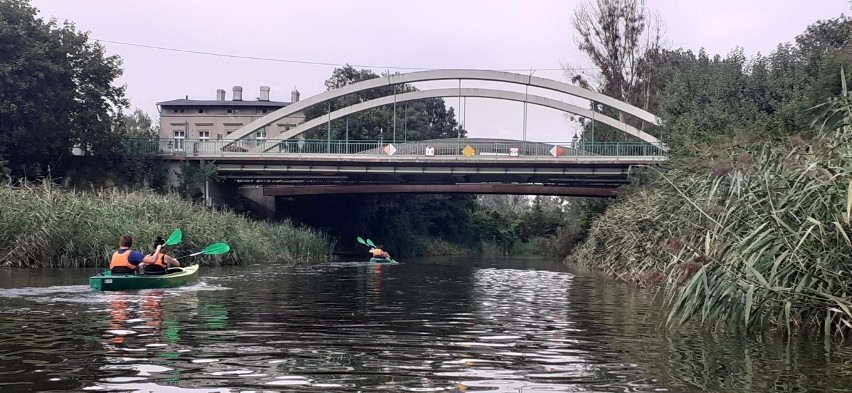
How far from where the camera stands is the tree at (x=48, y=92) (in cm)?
4153

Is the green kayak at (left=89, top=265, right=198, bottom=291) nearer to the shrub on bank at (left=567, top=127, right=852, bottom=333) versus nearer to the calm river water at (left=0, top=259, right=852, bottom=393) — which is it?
A: the calm river water at (left=0, top=259, right=852, bottom=393)

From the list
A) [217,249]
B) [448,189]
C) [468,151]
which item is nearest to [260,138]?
[448,189]

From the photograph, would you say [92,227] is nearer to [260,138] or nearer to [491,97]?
[260,138]

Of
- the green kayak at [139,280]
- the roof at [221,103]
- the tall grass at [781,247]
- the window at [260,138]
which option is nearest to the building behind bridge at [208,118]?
the roof at [221,103]

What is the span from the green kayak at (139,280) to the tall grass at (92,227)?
7.69 meters

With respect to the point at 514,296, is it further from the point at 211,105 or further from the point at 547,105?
the point at 211,105

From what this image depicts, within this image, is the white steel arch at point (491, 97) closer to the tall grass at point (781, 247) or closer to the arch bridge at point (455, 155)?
the arch bridge at point (455, 155)

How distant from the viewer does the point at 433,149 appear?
47219 millimetres

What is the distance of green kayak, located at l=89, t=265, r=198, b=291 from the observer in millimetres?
19188

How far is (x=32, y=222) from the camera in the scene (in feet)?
91.4

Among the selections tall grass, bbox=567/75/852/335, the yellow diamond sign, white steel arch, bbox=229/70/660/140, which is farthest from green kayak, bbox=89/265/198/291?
white steel arch, bbox=229/70/660/140

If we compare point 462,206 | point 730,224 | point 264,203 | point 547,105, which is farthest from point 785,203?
point 462,206

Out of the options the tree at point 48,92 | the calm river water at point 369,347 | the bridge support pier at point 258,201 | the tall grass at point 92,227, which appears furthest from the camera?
the bridge support pier at point 258,201

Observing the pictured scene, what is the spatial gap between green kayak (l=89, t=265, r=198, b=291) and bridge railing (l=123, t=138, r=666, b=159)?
25.1 meters
